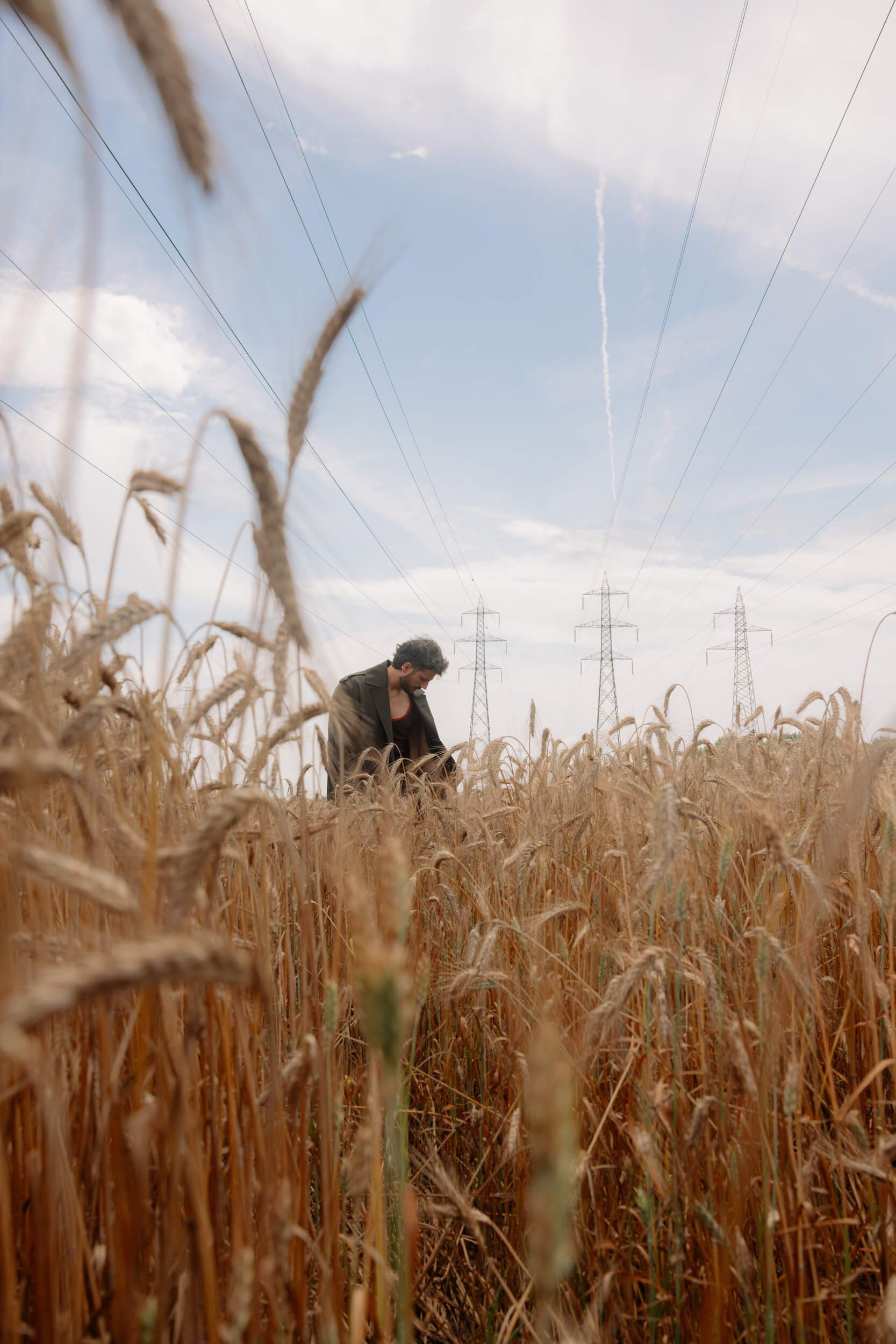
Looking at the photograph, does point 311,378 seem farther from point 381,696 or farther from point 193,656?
point 381,696

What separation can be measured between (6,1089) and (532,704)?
119 inches

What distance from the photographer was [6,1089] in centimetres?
94

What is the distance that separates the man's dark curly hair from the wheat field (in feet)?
12.9

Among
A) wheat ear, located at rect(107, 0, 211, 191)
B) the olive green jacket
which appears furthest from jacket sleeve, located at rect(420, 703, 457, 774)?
wheat ear, located at rect(107, 0, 211, 191)

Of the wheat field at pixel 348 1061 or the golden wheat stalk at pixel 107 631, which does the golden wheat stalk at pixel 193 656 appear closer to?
the wheat field at pixel 348 1061

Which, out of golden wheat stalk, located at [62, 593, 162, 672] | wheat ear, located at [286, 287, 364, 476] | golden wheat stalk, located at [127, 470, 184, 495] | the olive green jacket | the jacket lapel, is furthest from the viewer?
the jacket lapel

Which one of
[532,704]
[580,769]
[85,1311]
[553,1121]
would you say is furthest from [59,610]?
[580,769]

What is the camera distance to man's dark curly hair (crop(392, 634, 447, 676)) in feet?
21.0

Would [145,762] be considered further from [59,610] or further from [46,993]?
[46,993]

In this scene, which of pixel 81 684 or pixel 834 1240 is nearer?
pixel 81 684

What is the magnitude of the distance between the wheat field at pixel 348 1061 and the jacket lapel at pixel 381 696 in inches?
133

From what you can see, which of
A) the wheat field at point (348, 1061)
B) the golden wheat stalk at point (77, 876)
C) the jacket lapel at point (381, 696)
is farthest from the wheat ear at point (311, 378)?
the jacket lapel at point (381, 696)

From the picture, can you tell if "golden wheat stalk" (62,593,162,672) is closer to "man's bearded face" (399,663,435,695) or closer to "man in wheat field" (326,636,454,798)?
"man in wheat field" (326,636,454,798)

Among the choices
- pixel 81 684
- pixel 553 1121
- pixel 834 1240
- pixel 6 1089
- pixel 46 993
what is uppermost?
pixel 81 684
